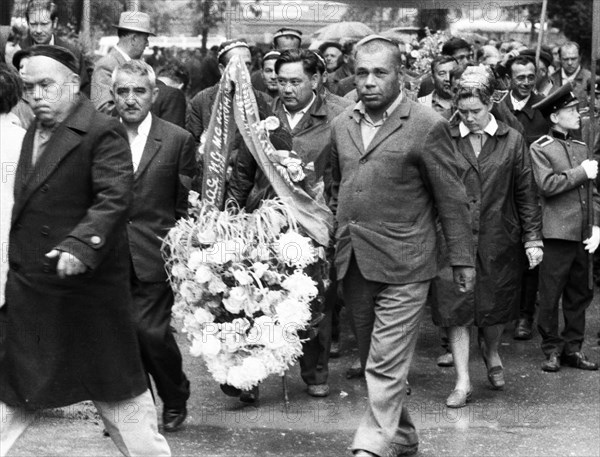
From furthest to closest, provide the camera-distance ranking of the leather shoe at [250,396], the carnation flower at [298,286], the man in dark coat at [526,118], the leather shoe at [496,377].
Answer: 1. the man in dark coat at [526,118]
2. the leather shoe at [496,377]
3. the leather shoe at [250,396]
4. the carnation flower at [298,286]

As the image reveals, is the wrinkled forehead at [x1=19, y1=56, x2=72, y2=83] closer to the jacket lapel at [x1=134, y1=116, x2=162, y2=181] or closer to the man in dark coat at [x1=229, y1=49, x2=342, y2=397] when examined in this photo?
the jacket lapel at [x1=134, y1=116, x2=162, y2=181]

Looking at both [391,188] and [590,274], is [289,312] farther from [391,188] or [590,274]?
[590,274]

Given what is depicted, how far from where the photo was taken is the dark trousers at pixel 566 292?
895cm

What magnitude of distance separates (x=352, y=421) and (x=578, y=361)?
6.95 ft

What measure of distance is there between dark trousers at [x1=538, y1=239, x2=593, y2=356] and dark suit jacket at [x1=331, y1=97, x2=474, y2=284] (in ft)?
8.34

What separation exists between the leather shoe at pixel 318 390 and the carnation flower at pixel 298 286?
117 centimetres

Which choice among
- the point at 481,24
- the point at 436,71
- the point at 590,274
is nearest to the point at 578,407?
the point at 590,274

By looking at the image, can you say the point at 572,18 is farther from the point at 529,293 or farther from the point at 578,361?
the point at 578,361

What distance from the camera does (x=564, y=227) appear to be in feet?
29.1

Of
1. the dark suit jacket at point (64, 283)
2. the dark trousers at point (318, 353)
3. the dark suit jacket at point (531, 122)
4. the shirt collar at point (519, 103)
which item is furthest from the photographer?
the shirt collar at point (519, 103)

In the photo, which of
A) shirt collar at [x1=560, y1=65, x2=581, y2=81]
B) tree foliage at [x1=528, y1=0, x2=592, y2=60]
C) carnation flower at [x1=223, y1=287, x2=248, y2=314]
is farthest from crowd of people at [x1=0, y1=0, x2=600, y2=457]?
tree foliage at [x1=528, y1=0, x2=592, y2=60]

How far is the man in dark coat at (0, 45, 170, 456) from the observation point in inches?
211

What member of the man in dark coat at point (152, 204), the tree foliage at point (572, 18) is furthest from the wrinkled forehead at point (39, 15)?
the tree foliage at point (572, 18)

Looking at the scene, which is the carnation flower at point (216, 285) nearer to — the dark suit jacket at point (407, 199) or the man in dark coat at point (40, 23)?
the dark suit jacket at point (407, 199)
